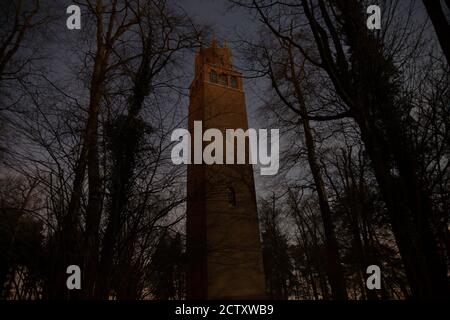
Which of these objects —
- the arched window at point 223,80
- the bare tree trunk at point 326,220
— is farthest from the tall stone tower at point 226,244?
the arched window at point 223,80

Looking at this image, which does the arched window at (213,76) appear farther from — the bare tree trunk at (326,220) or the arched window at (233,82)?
the bare tree trunk at (326,220)

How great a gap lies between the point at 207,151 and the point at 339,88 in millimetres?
11793

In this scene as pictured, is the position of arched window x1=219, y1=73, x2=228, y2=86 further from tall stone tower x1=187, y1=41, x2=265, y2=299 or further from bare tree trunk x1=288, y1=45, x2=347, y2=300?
bare tree trunk x1=288, y1=45, x2=347, y2=300

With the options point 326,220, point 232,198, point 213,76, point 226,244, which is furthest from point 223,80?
point 326,220

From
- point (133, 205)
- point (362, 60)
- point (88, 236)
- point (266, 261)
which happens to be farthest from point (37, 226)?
point (266, 261)

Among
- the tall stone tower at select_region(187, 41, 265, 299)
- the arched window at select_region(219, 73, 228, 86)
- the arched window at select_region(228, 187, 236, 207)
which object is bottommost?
the tall stone tower at select_region(187, 41, 265, 299)

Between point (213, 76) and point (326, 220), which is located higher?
point (213, 76)

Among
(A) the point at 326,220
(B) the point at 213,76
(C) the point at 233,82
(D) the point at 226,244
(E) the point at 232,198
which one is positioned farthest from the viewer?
(C) the point at 233,82

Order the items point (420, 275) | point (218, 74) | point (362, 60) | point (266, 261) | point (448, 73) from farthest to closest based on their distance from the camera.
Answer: point (266, 261) < point (218, 74) < point (448, 73) < point (362, 60) < point (420, 275)

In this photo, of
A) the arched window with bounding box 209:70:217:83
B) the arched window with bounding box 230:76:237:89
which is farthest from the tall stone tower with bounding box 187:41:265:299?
the arched window with bounding box 230:76:237:89

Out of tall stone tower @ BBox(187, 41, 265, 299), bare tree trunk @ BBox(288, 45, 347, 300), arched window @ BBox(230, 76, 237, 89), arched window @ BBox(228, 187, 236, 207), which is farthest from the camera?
arched window @ BBox(230, 76, 237, 89)

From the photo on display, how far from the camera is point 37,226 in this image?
9.50ft

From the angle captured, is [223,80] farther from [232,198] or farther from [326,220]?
[326,220]
